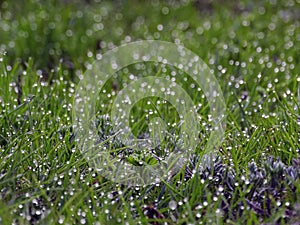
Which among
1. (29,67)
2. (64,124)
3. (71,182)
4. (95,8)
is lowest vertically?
(71,182)

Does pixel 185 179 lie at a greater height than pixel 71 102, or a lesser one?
lesser

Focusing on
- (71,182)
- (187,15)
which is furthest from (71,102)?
(187,15)

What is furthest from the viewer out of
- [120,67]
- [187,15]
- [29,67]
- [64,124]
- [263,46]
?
[187,15]

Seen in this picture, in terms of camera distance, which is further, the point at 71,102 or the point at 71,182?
the point at 71,102

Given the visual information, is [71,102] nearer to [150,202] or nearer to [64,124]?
[64,124]

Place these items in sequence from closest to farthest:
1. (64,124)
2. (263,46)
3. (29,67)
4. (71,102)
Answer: (64,124), (71,102), (29,67), (263,46)

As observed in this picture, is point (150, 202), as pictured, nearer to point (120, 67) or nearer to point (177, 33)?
point (120, 67)

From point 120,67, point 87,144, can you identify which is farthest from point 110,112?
point 120,67
